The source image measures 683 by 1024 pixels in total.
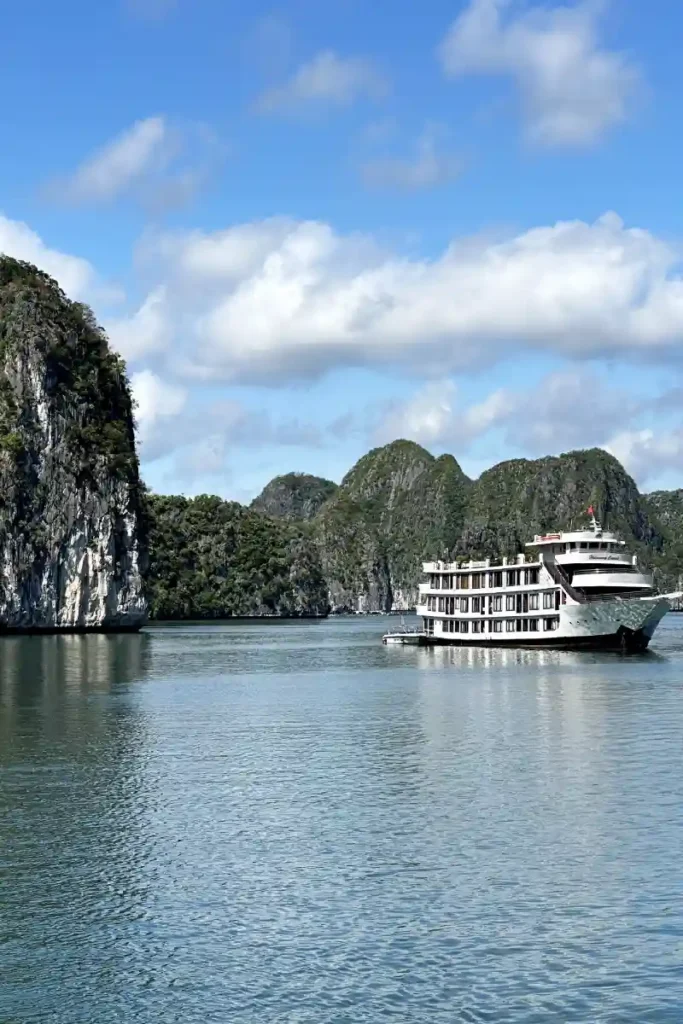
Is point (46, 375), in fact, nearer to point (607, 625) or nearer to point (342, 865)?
point (607, 625)

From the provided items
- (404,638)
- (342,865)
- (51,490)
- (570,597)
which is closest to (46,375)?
(51,490)

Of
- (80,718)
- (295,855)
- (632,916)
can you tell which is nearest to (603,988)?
(632,916)

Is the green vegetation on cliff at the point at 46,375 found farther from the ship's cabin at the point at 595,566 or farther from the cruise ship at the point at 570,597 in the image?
the ship's cabin at the point at 595,566

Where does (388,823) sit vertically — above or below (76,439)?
below

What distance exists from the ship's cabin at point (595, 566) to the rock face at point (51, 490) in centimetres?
9440

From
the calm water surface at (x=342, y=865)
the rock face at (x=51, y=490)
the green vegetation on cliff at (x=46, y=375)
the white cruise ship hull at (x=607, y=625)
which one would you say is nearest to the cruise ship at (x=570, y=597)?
the white cruise ship hull at (x=607, y=625)

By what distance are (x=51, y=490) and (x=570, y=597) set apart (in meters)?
101

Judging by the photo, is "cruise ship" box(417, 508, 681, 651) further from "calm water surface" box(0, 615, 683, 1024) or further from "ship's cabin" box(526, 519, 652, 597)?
"calm water surface" box(0, 615, 683, 1024)

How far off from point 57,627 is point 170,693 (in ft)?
360

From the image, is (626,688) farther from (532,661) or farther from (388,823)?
(388,823)

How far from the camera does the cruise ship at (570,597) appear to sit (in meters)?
112

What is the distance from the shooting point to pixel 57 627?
188m

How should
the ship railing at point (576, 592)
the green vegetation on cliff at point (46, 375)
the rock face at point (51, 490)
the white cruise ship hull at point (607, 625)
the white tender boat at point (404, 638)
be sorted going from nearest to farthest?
1. the white cruise ship hull at point (607, 625)
2. the ship railing at point (576, 592)
3. the white tender boat at point (404, 638)
4. the rock face at point (51, 490)
5. the green vegetation on cliff at point (46, 375)

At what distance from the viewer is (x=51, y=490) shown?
19112 cm
